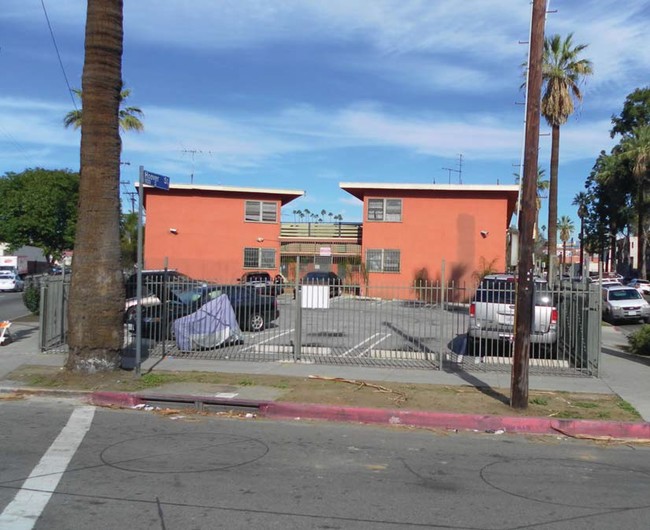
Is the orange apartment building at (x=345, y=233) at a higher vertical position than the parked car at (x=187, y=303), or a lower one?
higher

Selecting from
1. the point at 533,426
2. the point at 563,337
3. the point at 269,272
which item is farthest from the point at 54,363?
the point at 269,272

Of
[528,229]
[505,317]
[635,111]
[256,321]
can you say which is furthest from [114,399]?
[635,111]

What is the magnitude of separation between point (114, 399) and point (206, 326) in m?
4.18

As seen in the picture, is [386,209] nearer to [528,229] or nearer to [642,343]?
[642,343]

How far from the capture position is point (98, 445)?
6.91 metres

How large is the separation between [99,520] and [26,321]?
55.4 feet

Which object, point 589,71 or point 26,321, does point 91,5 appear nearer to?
point 26,321

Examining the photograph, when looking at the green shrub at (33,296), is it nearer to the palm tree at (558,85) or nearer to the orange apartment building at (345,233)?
the orange apartment building at (345,233)

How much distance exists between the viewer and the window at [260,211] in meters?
36.8

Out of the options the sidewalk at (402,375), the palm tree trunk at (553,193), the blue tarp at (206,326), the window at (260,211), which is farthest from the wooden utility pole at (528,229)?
the window at (260,211)

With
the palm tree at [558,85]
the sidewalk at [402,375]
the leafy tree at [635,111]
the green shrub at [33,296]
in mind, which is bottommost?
Result: the sidewalk at [402,375]

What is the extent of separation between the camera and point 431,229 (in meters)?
33.6

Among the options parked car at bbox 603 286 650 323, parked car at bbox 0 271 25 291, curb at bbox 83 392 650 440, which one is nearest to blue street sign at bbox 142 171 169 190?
curb at bbox 83 392 650 440

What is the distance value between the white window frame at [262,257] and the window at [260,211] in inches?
68.6
